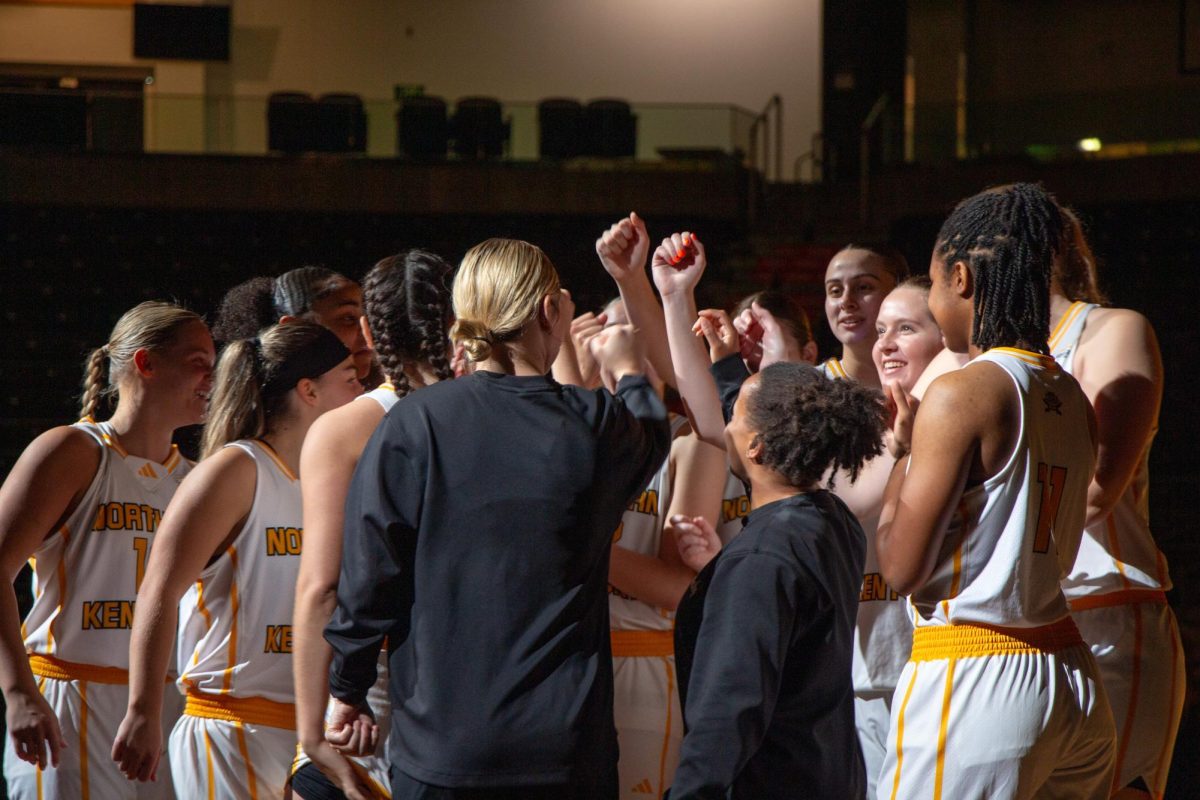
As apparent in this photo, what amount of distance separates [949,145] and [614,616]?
1142 cm

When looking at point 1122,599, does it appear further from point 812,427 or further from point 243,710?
point 243,710

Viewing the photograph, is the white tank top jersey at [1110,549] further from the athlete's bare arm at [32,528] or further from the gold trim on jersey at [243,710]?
the athlete's bare arm at [32,528]

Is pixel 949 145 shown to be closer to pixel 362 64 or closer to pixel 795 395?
pixel 362 64

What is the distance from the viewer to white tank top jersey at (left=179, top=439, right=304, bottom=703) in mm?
2492

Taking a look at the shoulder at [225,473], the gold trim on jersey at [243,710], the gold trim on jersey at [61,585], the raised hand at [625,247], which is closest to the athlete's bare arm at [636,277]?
the raised hand at [625,247]

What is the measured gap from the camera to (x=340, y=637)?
6.31 feet

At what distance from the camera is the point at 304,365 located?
267cm

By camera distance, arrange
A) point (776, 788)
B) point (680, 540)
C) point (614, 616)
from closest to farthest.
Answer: point (776, 788)
point (680, 540)
point (614, 616)

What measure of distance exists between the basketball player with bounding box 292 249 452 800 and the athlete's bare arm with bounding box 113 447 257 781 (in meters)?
0.32

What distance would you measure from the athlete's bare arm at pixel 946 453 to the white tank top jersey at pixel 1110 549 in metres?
0.59

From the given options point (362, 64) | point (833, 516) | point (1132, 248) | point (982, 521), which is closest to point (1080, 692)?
point (982, 521)

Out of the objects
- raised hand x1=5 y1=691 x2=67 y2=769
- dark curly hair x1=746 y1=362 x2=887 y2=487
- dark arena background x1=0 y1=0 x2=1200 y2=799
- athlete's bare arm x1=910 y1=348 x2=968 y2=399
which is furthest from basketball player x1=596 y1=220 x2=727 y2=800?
dark arena background x1=0 y1=0 x2=1200 y2=799

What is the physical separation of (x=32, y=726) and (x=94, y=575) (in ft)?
1.27

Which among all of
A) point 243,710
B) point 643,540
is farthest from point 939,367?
point 243,710
